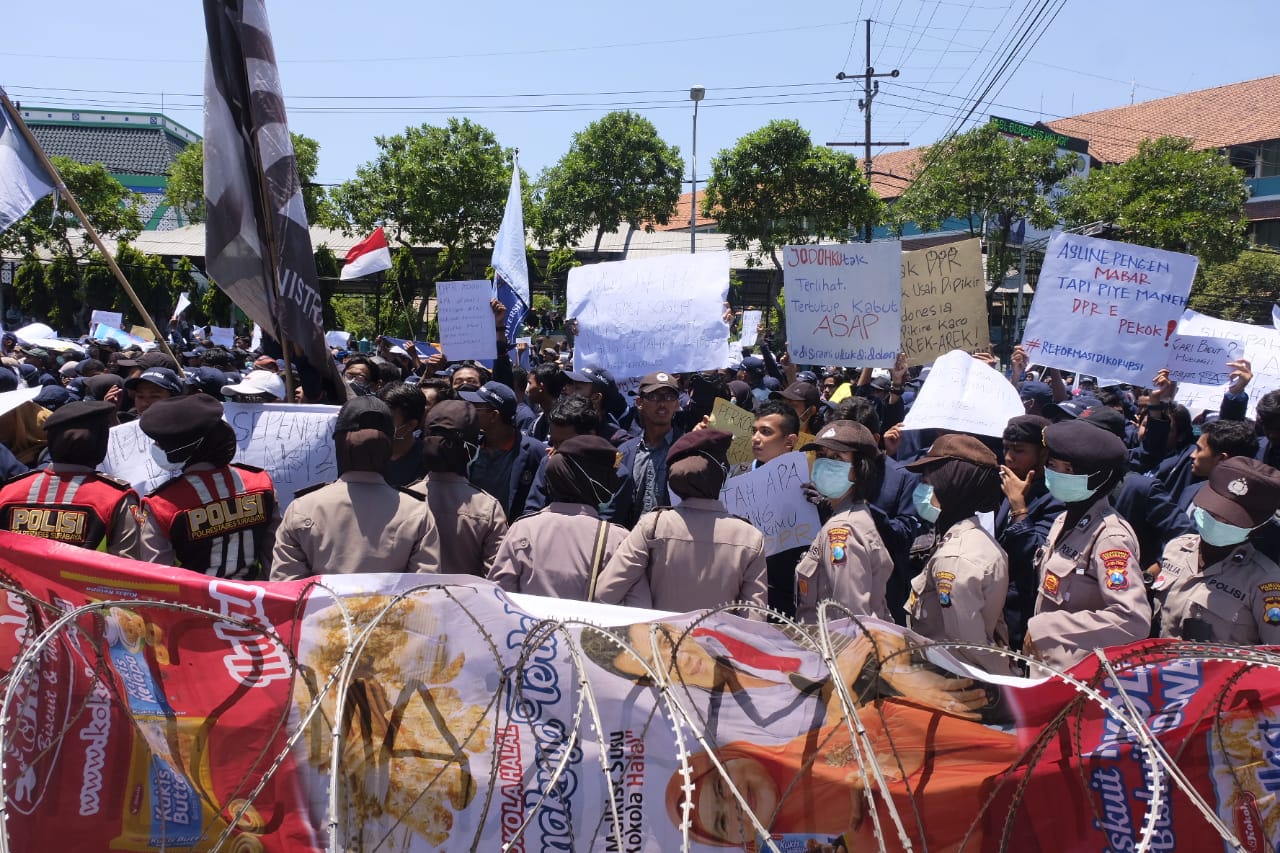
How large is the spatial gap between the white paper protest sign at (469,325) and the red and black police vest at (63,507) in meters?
4.26

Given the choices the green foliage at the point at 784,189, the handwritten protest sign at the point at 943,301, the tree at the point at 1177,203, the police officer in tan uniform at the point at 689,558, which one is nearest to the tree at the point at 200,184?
the green foliage at the point at 784,189

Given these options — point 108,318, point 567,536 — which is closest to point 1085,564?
point 567,536

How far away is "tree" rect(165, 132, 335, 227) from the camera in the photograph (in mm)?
36156

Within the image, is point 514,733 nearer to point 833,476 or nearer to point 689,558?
point 689,558

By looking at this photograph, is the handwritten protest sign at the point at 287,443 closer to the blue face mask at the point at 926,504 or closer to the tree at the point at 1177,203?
the blue face mask at the point at 926,504

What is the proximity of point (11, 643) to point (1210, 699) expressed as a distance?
3284 mm

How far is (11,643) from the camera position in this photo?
112 inches

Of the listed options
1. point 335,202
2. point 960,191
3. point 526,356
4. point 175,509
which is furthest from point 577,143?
point 175,509

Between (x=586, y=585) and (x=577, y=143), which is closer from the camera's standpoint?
(x=586, y=585)

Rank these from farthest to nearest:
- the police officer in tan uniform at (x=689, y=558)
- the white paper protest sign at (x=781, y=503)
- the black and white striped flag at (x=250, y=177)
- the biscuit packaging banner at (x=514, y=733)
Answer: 1. the black and white striped flag at (x=250, y=177)
2. the white paper protest sign at (x=781, y=503)
3. the police officer in tan uniform at (x=689, y=558)
4. the biscuit packaging banner at (x=514, y=733)

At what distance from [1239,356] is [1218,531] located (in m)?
5.09

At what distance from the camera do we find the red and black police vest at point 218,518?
3.72 m

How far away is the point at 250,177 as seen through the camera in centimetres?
489

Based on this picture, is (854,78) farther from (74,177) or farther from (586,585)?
(586,585)
